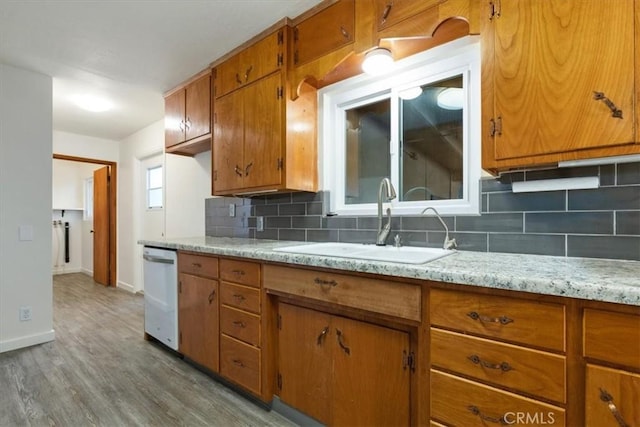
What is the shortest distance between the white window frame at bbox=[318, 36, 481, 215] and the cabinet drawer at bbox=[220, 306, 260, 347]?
0.90 metres

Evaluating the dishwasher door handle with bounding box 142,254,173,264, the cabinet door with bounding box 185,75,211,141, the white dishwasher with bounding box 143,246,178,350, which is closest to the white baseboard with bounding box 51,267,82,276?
the white dishwasher with bounding box 143,246,178,350

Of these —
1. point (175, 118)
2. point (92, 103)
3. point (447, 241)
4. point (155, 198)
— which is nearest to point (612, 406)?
point (447, 241)

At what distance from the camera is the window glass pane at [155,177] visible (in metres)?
4.41

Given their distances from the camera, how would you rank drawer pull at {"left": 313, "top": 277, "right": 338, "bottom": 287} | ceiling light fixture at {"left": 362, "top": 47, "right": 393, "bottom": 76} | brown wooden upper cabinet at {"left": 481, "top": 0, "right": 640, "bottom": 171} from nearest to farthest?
brown wooden upper cabinet at {"left": 481, "top": 0, "right": 640, "bottom": 171} → drawer pull at {"left": 313, "top": 277, "right": 338, "bottom": 287} → ceiling light fixture at {"left": 362, "top": 47, "right": 393, "bottom": 76}

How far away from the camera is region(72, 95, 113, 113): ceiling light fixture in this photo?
3.37 meters

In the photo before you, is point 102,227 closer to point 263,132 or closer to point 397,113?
point 263,132

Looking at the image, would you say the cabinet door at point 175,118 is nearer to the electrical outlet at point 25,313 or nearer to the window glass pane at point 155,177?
the window glass pane at point 155,177

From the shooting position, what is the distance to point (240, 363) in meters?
1.89

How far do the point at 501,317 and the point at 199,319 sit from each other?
1.92m

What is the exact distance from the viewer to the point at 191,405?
186cm

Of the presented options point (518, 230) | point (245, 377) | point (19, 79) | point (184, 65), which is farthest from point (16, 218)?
point (518, 230)

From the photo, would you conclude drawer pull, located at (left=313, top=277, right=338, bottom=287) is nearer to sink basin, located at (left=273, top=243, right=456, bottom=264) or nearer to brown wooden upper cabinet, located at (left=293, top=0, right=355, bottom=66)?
sink basin, located at (left=273, top=243, right=456, bottom=264)

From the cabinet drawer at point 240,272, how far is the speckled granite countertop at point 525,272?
0.30 meters

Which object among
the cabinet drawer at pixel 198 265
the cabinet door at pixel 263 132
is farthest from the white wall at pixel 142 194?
the cabinet door at pixel 263 132
